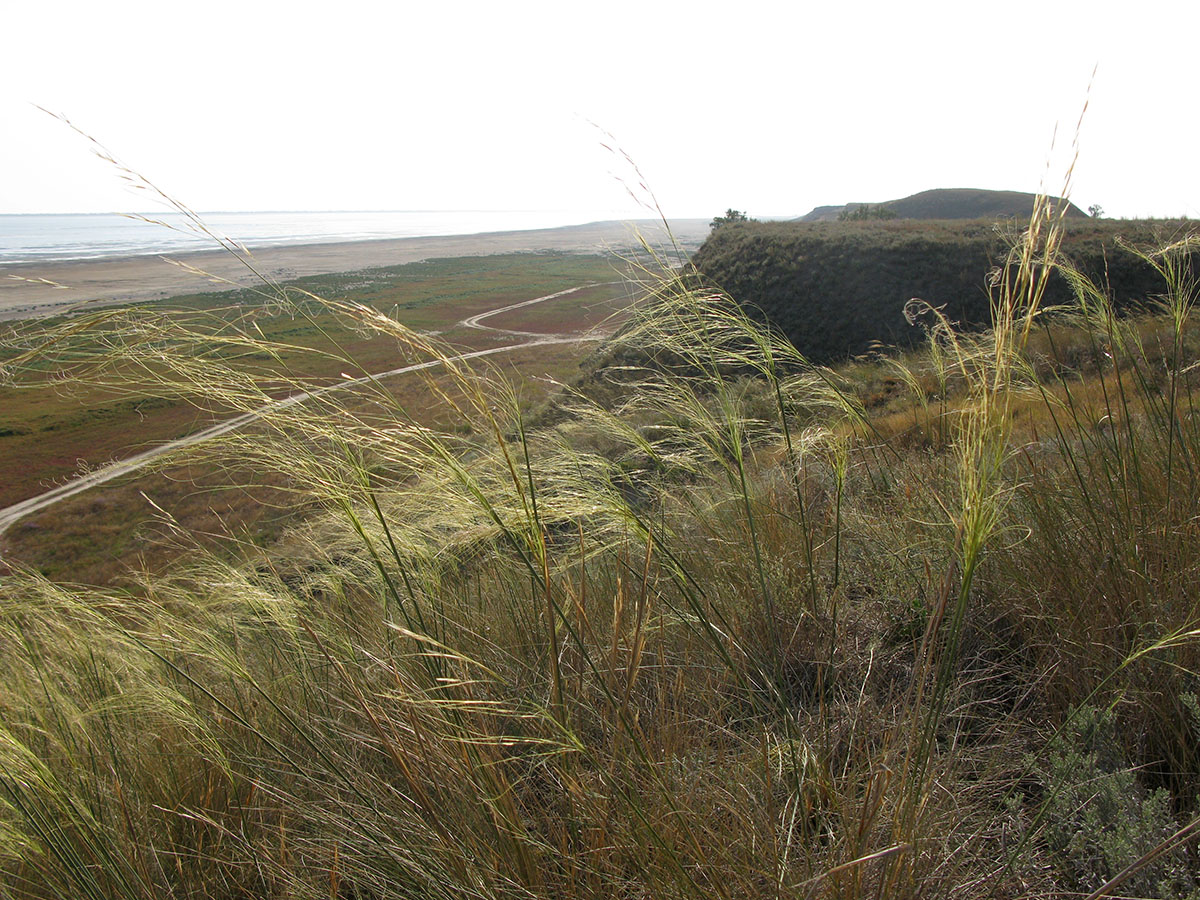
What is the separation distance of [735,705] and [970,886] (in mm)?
696

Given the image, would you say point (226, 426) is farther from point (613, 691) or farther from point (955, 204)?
point (955, 204)

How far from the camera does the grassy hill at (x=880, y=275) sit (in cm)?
1459

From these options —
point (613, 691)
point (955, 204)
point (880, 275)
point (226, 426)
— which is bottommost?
point (613, 691)

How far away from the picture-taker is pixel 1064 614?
5.78 ft

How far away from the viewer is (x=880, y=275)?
16953mm

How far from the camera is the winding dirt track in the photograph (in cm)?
140

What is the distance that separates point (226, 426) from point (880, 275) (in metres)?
18.2

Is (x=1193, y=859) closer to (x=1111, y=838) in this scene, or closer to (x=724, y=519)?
(x=1111, y=838)

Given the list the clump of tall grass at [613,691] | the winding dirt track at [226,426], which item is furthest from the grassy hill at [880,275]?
the clump of tall grass at [613,691]

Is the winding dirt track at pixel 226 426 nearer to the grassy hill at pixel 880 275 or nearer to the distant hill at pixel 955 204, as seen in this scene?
the grassy hill at pixel 880 275

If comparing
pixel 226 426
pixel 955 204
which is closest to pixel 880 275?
pixel 226 426

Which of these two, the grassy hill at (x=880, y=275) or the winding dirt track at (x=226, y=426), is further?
the grassy hill at (x=880, y=275)

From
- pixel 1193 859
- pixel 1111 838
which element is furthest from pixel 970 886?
pixel 1193 859

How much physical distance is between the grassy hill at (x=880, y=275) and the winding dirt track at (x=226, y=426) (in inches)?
243
